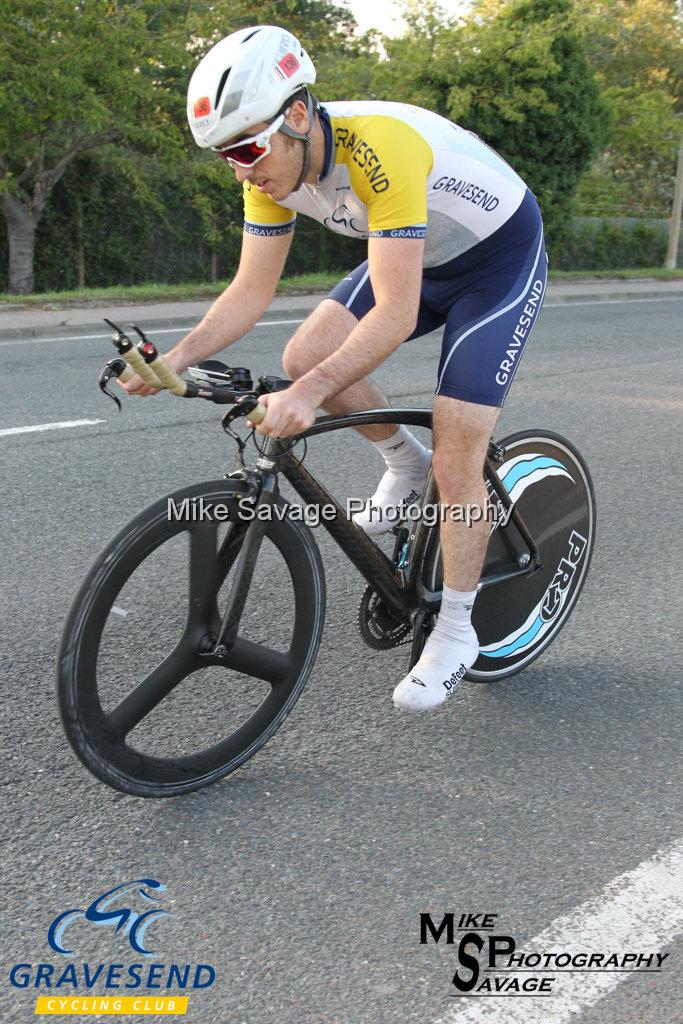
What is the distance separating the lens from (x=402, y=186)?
8.36 feet

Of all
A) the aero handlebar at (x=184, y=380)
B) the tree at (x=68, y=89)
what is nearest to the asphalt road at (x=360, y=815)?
the aero handlebar at (x=184, y=380)

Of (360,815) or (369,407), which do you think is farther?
(369,407)

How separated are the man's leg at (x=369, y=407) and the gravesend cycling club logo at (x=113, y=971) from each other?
1.30m

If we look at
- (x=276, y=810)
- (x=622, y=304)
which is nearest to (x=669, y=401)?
(x=276, y=810)

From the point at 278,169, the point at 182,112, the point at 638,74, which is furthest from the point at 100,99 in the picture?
the point at 638,74

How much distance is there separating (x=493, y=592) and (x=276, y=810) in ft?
3.58

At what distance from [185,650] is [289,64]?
1.45 m

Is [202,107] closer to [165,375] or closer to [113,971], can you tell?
[165,375]

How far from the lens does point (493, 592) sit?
3.43 metres

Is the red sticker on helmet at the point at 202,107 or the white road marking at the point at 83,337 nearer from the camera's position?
the red sticker on helmet at the point at 202,107

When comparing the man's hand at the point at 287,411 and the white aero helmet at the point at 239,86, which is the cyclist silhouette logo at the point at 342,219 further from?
the man's hand at the point at 287,411

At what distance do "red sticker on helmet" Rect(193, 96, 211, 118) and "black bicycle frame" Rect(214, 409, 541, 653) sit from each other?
78cm

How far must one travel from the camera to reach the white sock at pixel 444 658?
3053 millimetres
